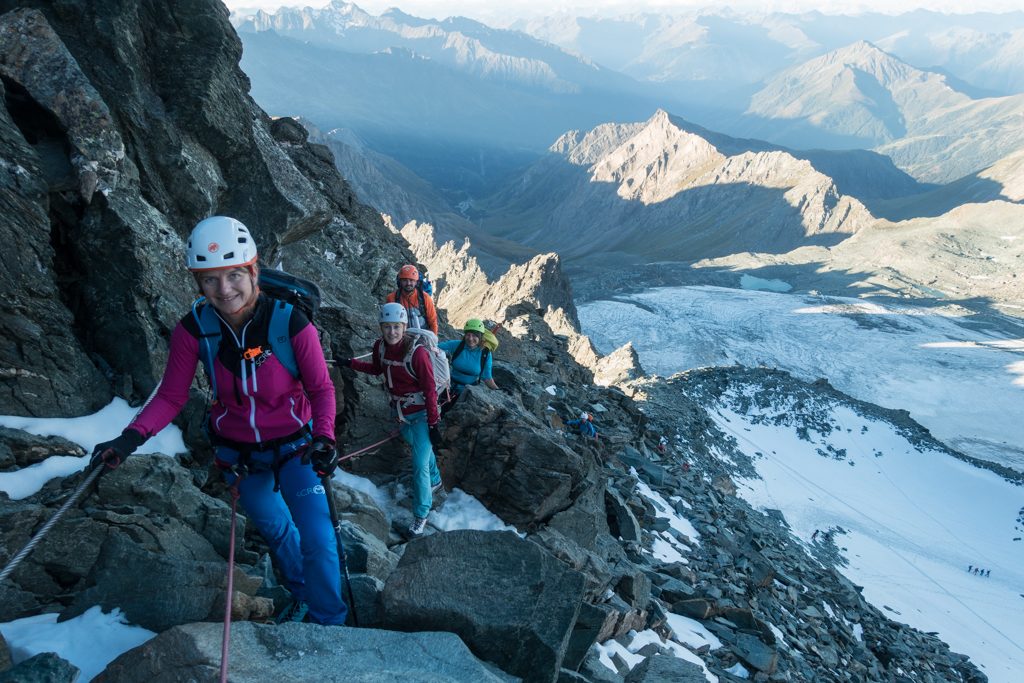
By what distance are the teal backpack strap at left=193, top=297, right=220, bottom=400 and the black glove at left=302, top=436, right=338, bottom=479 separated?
101 centimetres

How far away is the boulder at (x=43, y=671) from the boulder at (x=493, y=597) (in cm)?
236

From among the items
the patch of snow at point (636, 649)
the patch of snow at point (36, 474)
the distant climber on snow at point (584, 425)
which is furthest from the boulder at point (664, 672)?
the distant climber on snow at point (584, 425)

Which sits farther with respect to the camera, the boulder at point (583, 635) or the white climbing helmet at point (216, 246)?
the boulder at point (583, 635)

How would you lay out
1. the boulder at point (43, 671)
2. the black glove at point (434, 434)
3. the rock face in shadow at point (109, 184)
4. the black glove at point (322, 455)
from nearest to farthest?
the boulder at point (43, 671), the black glove at point (322, 455), the rock face in shadow at point (109, 184), the black glove at point (434, 434)

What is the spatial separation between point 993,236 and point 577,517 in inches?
6598

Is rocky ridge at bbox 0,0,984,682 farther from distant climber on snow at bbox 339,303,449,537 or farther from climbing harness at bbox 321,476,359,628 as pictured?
distant climber on snow at bbox 339,303,449,537

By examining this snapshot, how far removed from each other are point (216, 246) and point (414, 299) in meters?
6.48

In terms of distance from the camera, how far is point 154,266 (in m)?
8.47

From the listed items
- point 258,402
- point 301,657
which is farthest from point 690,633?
point 258,402

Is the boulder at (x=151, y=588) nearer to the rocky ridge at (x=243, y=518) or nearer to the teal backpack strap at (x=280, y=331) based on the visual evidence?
the rocky ridge at (x=243, y=518)

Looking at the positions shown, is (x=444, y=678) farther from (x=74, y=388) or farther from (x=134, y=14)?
(x=134, y=14)

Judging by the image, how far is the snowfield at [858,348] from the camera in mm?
68062

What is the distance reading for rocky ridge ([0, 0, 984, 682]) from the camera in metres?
5.17

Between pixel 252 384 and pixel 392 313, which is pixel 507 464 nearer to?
pixel 392 313
